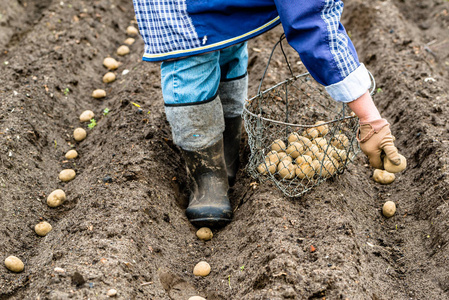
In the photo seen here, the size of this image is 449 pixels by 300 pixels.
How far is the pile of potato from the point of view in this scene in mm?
2395

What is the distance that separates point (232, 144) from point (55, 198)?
1.04 metres

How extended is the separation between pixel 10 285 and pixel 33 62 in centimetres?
212

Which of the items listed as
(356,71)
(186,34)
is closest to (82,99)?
(186,34)

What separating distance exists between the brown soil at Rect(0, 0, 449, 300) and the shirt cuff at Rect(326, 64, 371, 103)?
64 cm

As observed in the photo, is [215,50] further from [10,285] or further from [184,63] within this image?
[10,285]

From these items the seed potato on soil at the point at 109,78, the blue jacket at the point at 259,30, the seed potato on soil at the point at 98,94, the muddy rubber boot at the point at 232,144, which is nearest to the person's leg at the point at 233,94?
the muddy rubber boot at the point at 232,144

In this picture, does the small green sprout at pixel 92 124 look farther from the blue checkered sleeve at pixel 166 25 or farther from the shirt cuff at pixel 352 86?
the shirt cuff at pixel 352 86

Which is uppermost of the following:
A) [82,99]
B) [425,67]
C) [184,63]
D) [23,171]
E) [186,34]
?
[186,34]

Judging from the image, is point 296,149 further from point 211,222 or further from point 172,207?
point 172,207

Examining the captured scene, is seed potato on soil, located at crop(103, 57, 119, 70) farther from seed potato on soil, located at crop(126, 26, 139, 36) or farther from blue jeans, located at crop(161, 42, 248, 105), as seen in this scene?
blue jeans, located at crop(161, 42, 248, 105)

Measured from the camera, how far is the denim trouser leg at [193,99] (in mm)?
2092

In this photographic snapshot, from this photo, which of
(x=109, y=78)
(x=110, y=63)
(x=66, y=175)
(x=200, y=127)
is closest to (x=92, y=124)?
(x=66, y=175)

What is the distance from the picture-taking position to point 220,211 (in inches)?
92.5

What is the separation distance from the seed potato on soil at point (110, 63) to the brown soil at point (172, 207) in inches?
6.4
